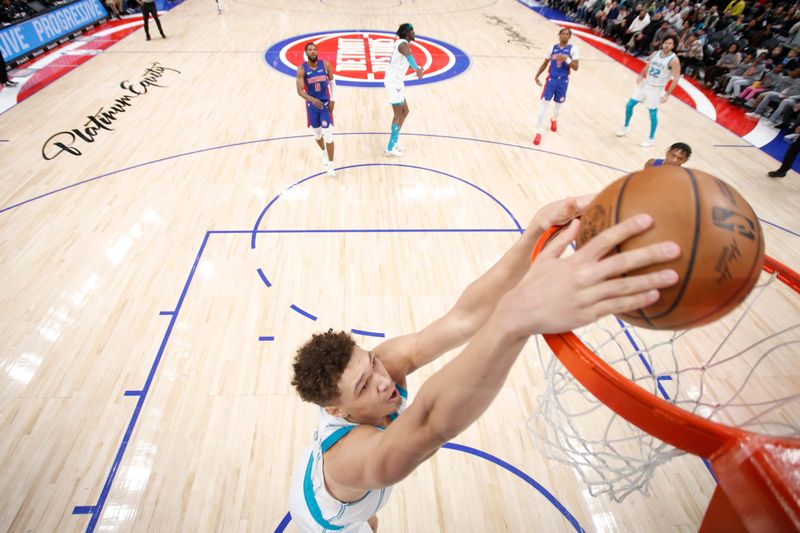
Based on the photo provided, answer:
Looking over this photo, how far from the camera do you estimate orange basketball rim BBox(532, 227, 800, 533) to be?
0.80m

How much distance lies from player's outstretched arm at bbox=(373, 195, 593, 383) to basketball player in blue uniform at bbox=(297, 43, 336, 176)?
15.2 feet

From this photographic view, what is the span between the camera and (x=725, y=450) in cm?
99

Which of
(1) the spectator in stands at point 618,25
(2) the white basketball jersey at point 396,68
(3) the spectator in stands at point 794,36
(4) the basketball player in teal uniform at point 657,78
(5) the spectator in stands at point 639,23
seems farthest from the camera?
(1) the spectator in stands at point 618,25

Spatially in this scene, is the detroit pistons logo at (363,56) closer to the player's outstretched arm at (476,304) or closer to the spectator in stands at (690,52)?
the spectator in stands at (690,52)

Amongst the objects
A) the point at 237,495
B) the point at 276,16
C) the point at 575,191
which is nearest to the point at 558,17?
the point at 276,16

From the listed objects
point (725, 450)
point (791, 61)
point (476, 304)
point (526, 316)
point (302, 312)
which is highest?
point (526, 316)

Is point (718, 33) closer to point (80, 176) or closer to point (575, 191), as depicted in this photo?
point (575, 191)

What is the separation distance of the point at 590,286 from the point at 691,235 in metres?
0.34

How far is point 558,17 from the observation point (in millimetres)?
15961

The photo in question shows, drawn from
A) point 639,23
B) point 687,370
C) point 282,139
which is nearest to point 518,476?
point 687,370

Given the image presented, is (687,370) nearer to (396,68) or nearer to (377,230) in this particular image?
(377,230)

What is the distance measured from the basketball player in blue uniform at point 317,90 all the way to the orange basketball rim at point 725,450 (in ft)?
17.5

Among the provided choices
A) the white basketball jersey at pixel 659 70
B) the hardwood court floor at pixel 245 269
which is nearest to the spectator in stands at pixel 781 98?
the hardwood court floor at pixel 245 269

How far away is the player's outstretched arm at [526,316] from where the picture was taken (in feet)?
2.46
